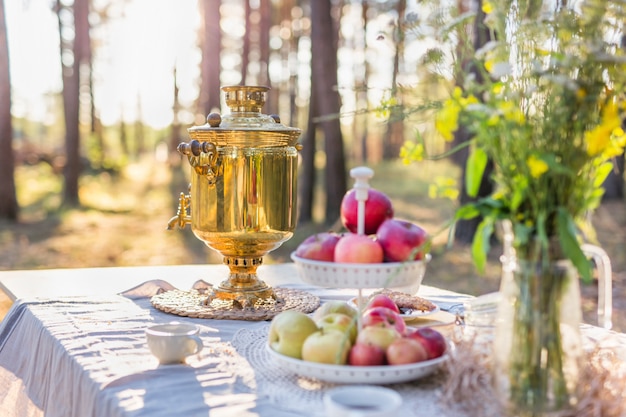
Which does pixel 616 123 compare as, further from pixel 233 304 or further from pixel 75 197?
pixel 75 197

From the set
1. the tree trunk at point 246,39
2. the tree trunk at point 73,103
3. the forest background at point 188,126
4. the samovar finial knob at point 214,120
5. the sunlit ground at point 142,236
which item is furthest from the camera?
the tree trunk at point 246,39

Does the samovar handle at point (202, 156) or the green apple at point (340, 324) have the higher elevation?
the samovar handle at point (202, 156)

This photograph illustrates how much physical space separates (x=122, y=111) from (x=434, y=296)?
80.5 ft

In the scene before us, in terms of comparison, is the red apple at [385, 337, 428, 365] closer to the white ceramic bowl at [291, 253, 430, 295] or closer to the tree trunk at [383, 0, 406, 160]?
the white ceramic bowl at [291, 253, 430, 295]

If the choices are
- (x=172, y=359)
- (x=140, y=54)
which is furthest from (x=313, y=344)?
(x=140, y=54)

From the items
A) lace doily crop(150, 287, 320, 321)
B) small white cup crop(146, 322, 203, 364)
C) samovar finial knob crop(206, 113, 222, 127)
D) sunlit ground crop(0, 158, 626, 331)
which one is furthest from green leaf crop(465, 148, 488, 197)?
sunlit ground crop(0, 158, 626, 331)

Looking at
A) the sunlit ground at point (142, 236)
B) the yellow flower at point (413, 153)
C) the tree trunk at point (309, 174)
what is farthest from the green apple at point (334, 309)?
the tree trunk at point (309, 174)

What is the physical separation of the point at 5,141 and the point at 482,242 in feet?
29.0

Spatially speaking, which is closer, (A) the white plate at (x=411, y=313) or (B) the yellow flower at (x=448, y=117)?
(B) the yellow flower at (x=448, y=117)

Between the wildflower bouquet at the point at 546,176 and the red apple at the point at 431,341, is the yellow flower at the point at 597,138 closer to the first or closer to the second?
the wildflower bouquet at the point at 546,176

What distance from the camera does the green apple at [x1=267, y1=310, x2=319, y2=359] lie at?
4.42 feet

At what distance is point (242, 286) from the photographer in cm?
219

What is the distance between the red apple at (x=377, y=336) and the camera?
1.29 m

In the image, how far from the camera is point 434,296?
7.62 ft
